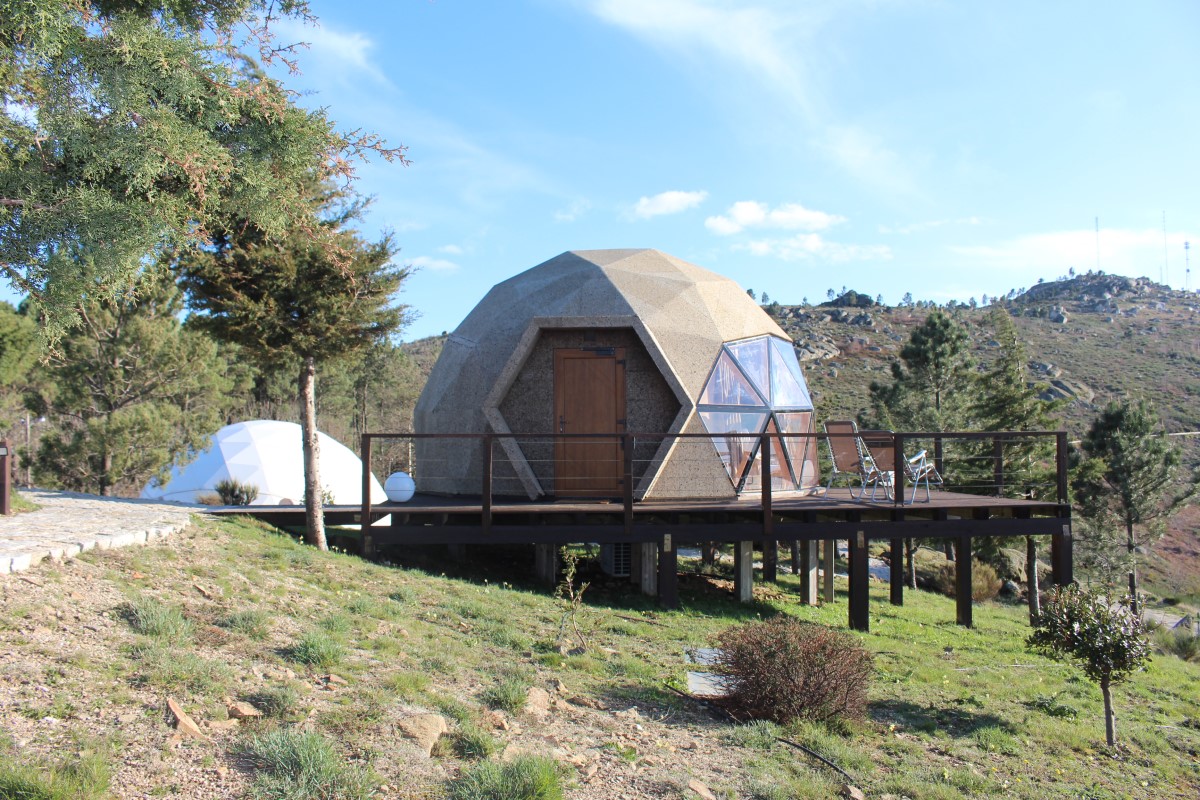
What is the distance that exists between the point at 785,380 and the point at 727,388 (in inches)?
66.4

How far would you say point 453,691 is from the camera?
5113 millimetres

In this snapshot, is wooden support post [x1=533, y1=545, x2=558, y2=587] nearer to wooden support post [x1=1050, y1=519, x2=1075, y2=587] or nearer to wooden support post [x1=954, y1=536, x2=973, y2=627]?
wooden support post [x1=954, y1=536, x2=973, y2=627]

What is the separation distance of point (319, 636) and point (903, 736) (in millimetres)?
4128

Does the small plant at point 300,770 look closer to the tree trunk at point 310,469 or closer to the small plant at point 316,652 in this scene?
the small plant at point 316,652

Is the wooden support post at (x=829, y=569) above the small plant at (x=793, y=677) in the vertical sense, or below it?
below

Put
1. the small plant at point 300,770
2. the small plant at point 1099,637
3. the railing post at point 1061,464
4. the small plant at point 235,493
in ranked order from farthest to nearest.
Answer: the small plant at point 235,493
the railing post at point 1061,464
the small plant at point 1099,637
the small plant at point 300,770

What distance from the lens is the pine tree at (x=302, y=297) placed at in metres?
9.14

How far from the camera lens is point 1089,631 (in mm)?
6668

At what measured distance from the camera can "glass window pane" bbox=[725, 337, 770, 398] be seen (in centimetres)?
1216

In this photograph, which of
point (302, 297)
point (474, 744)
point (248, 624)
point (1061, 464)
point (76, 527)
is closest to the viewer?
point (474, 744)

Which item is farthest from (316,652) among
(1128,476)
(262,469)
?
(1128,476)

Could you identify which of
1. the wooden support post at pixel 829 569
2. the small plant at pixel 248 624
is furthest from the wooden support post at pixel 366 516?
the wooden support post at pixel 829 569

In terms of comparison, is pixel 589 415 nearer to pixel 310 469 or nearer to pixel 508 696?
pixel 310 469

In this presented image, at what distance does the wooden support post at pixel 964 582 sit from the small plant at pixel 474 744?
8419mm
